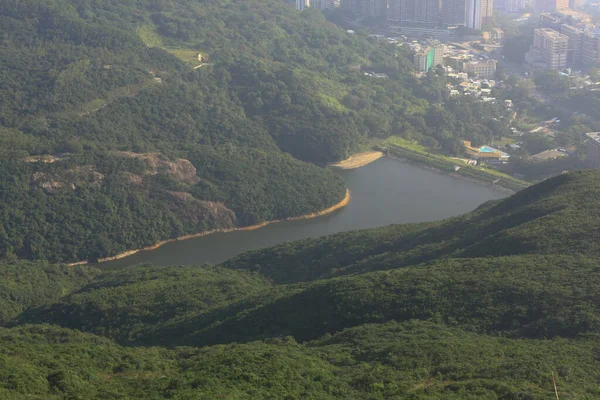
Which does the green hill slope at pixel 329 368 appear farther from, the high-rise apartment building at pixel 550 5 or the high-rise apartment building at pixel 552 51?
the high-rise apartment building at pixel 550 5

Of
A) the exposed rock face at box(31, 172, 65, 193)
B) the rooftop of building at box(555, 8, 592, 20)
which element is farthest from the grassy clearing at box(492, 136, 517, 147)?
the rooftop of building at box(555, 8, 592, 20)

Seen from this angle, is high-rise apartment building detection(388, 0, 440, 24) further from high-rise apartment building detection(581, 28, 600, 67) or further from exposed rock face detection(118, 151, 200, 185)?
exposed rock face detection(118, 151, 200, 185)

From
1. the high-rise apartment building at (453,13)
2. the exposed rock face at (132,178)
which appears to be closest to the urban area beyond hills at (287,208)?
the exposed rock face at (132,178)

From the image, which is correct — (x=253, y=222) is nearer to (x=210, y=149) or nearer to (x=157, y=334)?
(x=210, y=149)

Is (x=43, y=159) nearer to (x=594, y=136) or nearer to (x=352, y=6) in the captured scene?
(x=594, y=136)

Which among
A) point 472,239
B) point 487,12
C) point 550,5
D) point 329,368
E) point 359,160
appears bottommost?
point 550,5

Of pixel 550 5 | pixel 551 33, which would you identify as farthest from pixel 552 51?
pixel 550 5
